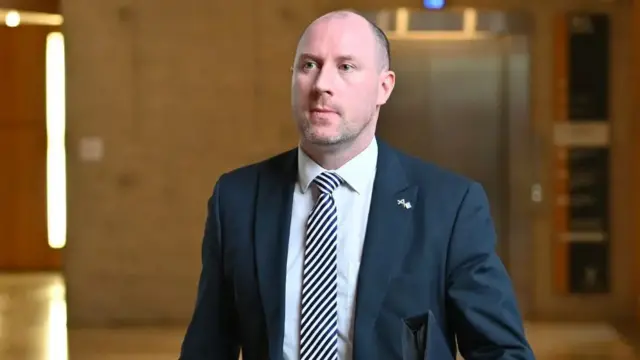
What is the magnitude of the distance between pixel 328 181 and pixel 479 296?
1.15 feet

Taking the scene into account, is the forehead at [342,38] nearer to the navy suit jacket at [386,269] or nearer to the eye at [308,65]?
the eye at [308,65]

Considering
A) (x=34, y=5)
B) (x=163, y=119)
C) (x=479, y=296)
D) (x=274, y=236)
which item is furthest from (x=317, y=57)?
(x=34, y=5)

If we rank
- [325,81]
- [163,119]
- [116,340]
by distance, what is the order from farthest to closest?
[163,119] → [116,340] → [325,81]

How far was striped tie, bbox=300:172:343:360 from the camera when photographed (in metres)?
1.59

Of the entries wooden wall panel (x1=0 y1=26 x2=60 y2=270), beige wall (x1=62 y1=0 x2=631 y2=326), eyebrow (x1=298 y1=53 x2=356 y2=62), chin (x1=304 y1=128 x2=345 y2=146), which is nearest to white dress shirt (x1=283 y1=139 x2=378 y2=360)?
chin (x1=304 y1=128 x2=345 y2=146)

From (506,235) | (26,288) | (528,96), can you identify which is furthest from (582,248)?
(26,288)

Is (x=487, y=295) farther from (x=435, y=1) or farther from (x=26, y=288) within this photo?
(x=26, y=288)

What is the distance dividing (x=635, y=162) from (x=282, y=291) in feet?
19.5

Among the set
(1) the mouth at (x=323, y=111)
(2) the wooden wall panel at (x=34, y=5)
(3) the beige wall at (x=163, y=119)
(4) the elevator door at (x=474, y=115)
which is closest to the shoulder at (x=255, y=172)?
(1) the mouth at (x=323, y=111)

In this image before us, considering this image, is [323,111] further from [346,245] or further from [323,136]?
[346,245]

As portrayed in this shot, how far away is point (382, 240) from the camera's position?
1620 millimetres

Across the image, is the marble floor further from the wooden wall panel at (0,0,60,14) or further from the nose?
the nose

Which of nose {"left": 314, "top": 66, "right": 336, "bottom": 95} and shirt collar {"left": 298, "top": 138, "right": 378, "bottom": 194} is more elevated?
nose {"left": 314, "top": 66, "right": 336, "bottom": 95}

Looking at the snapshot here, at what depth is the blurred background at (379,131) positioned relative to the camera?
22.4ft
